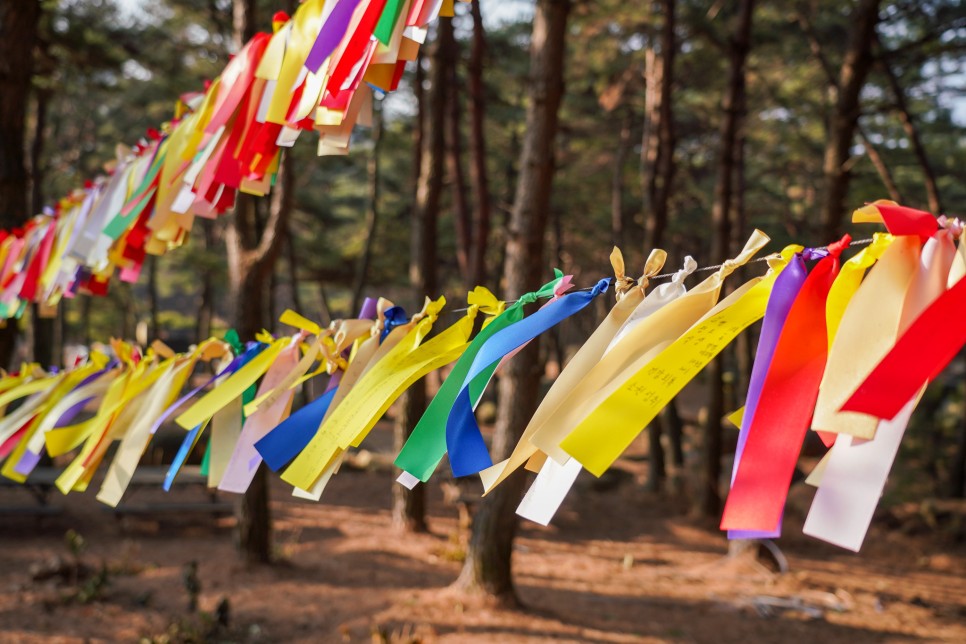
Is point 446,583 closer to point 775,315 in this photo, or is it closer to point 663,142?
point 775,315

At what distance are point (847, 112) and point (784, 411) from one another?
7.71 meters

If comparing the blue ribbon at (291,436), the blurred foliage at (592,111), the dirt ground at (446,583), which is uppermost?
the blurred foliage at (592,111)

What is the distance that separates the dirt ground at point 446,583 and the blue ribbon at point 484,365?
3.82 meters

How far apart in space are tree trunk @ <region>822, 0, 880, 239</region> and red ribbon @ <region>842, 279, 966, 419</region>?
7132 mm

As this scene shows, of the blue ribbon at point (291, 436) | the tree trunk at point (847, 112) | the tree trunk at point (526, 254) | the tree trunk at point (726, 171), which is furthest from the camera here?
the tree trunk at point (726, 171)

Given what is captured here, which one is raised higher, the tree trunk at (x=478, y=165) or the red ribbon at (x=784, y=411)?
the tree trunk at (x=478, y=165)

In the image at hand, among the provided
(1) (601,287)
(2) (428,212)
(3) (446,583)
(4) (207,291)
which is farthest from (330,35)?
(4) (207,291)

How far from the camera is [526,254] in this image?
616 centimetres

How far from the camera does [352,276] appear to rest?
20.0 meters

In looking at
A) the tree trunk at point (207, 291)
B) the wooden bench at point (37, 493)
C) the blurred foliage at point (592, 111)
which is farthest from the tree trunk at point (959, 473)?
the tree trunk at point (207, 291)

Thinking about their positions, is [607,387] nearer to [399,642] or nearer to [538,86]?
[399,642]

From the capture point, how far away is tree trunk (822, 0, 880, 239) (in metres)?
7.80

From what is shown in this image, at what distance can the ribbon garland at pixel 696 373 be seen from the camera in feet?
3.87

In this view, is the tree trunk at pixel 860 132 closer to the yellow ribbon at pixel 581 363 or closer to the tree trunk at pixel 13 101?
the tree trunk at pixel 13 101
